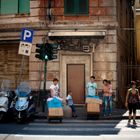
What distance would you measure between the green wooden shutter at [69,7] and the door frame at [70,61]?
6.57 ft

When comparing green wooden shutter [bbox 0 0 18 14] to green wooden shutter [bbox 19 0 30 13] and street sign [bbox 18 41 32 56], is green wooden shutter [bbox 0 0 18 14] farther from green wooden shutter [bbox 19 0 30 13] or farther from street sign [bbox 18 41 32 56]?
street sign [bbox 18 41 32 56]

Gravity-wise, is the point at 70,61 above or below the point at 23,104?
above

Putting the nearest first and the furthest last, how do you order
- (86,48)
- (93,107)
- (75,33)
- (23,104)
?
(23,104) → (93,107) → (75,33) → (86,48)

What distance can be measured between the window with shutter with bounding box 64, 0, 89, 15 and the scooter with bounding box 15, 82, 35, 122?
5972 millimetres

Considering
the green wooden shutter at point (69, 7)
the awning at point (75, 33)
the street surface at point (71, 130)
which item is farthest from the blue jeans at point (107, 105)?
the green wooden shutter at point (69, 7)

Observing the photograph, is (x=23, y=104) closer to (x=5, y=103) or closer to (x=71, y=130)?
(x=5, y=103)

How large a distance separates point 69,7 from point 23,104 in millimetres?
7165

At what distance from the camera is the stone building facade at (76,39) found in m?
21.1

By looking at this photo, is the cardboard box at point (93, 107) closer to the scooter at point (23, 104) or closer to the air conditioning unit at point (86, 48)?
the scooter at point (23, 104)

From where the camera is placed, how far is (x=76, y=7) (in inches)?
852

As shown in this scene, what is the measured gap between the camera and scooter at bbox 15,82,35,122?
1602 centimetres

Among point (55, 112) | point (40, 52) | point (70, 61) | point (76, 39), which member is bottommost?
point (55, 112)

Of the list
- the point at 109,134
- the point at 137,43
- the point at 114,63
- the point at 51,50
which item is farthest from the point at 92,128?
the point at 137,43

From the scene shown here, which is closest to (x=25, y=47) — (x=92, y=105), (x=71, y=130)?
(x=92, y=105)
